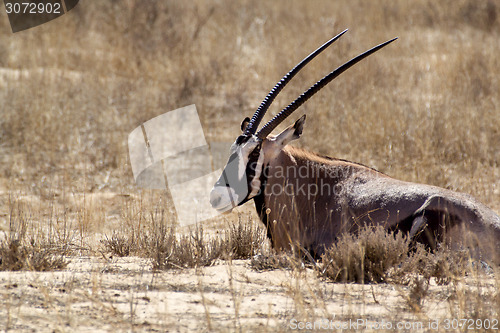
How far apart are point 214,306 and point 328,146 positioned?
6.13 metres

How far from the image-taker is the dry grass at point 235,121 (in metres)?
4.85

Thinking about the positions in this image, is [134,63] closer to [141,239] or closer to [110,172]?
[110,172]

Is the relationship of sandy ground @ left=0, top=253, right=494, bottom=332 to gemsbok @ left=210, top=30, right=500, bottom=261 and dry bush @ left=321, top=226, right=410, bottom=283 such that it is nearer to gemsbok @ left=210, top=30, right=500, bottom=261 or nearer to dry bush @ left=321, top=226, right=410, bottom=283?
dry bush @ left=321, top=226, right=410, bottom=283

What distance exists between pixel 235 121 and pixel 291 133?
5.09 metres

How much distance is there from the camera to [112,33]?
1334 cm

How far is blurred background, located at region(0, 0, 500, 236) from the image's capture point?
915 centimetres

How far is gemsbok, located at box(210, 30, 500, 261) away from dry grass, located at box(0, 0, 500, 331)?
1.02ft

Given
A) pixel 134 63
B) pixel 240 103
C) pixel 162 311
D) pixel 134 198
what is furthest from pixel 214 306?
pixel 134 63

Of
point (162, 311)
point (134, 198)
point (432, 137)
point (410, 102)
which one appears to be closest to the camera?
point (162, 311)

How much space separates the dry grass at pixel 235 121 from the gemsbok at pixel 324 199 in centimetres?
31
